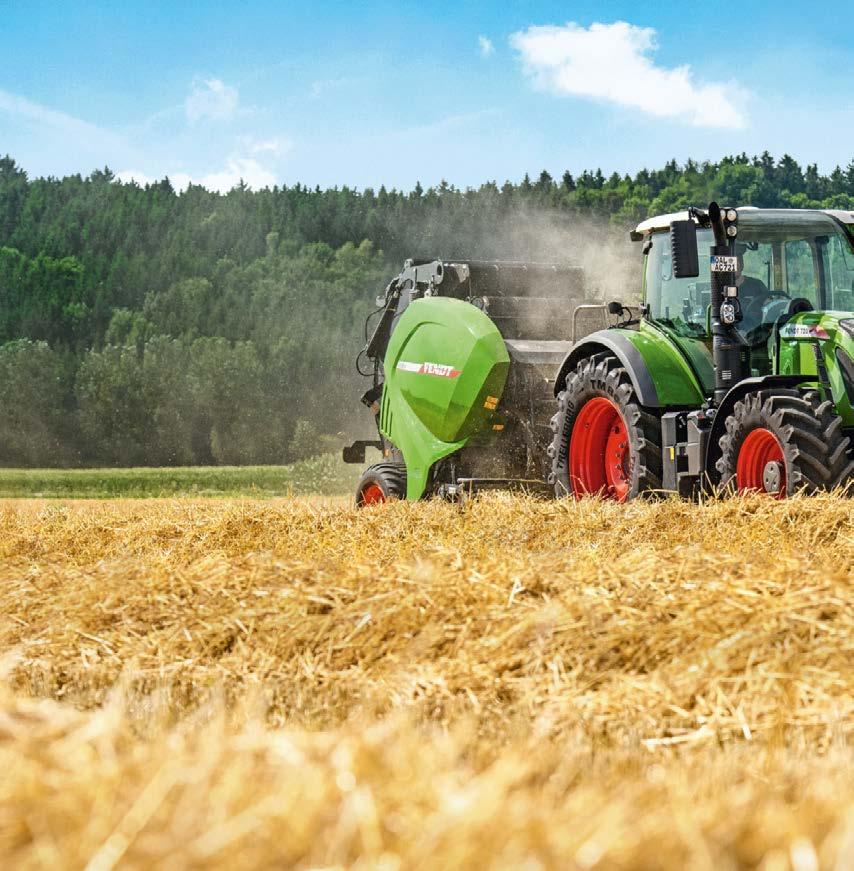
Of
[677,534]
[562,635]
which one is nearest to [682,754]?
[562,635]

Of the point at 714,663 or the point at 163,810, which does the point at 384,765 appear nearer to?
the point at 163,810

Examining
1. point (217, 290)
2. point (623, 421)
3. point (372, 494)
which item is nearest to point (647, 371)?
point (623, 421)

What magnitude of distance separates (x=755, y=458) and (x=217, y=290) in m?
61.8

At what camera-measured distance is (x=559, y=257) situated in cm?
1402

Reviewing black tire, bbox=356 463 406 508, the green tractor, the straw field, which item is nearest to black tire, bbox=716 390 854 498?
the green tractor

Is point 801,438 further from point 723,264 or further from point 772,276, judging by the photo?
point 772,276

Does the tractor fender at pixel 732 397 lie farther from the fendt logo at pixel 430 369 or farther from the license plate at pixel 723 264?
the fendt logo at pixel 430 369

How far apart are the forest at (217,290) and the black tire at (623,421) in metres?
25.2

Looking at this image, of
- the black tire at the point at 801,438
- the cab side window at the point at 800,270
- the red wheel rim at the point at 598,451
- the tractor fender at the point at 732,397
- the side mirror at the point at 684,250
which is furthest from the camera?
the red wheel rim at the point at 598,451

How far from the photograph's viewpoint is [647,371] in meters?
8.98

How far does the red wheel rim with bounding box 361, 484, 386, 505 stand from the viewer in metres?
12.3

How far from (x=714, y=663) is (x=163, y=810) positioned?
2.46 m

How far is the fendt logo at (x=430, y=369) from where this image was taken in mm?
10977

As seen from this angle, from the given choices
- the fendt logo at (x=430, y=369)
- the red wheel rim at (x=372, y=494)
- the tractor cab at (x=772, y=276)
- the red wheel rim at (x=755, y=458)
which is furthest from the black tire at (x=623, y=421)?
the red wheel rim at (x=372, y=494)
